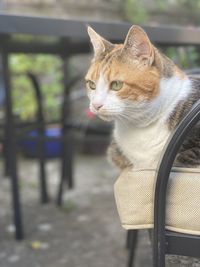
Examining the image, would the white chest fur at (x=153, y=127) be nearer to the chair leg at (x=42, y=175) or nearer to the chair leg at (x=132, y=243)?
the chair leg at (x=132, y=243)

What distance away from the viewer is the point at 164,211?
2.73ft

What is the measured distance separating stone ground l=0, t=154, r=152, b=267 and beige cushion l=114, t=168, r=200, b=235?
0.52m

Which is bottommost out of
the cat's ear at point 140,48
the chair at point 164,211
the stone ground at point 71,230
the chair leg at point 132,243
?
the stone ground at point 71,230

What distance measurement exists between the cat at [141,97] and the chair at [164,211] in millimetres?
30

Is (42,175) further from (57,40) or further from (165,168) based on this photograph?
(165,168)

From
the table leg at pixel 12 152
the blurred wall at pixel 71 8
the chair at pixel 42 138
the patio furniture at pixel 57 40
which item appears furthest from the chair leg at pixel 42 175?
the blurred wall at pixel 71 8

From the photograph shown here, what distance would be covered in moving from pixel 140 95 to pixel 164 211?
25cm

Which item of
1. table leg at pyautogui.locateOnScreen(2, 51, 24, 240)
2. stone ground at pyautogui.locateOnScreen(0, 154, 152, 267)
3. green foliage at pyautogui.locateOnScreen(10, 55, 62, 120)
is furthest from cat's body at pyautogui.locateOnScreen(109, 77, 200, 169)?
green foliage at pyautogui.locateOnScreen(10, 55, 62, 120)

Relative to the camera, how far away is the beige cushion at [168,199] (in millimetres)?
820

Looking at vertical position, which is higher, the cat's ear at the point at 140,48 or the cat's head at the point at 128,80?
the cat's ear at the point at 140,48

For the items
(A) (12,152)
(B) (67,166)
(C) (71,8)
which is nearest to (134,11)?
(C) (71,8)

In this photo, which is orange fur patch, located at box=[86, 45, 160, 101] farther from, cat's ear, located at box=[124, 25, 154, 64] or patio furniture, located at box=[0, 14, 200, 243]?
patio furniture, located at box=[0, 14, 200, 243]

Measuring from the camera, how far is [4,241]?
196 cm

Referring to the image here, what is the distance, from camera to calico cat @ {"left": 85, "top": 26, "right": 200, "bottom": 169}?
2.97 feet
